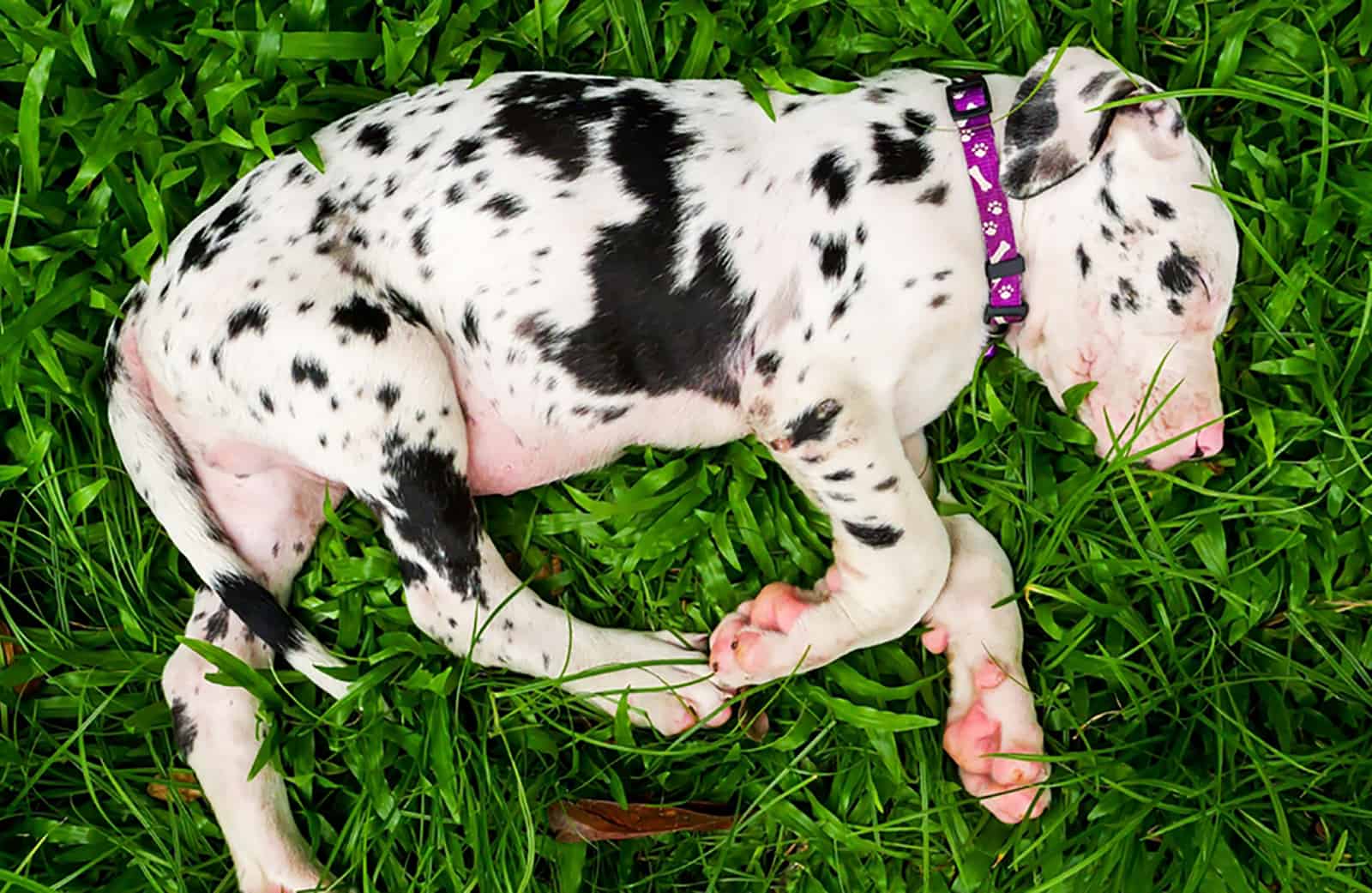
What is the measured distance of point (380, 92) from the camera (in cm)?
339

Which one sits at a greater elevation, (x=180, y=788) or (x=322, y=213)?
(x=322, y=213)

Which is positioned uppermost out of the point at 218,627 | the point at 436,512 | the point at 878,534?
the point at 436,512

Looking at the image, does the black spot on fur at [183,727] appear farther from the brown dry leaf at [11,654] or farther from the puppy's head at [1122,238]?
the puppy's head at [1122,238]

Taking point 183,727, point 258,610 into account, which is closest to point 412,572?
point 258,610

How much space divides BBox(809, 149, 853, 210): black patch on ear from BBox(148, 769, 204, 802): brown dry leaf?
231 cm

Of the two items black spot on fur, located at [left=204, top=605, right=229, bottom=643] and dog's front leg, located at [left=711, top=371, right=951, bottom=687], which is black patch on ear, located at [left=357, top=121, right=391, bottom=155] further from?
black spot on fur, located at [left=204, top=605, right=229, bottom=643]

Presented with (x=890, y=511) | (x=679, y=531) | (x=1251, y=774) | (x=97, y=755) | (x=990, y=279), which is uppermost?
(x=990, y=279)

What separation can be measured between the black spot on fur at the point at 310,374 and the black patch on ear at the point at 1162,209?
1.94m

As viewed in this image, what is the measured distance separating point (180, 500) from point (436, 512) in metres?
0.66

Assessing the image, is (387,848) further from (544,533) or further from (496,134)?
(496,134)

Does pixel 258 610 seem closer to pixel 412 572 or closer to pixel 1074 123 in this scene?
pixel 412 572

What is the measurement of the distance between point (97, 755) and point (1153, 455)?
2923 millimetres

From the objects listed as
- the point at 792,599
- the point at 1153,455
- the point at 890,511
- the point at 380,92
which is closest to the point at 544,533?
the point at 792,599

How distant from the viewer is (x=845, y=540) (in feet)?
9.86
